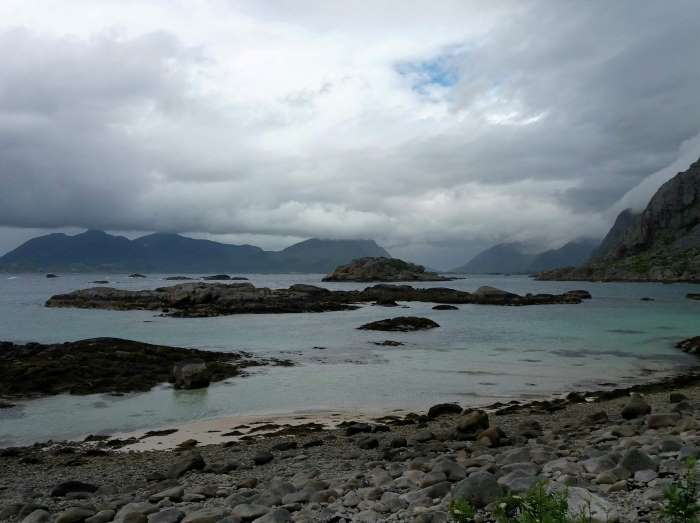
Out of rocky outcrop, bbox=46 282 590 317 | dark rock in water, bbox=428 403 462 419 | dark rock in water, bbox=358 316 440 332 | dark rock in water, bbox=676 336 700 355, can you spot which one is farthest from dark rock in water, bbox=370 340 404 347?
rocky outcrop, bbox=46 282 590 317

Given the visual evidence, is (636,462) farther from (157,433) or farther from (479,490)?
(157,433)

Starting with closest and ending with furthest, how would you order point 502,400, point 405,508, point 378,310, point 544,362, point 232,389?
1. point 405,508
2. point 502,400
3. point 232,389
4. point 544,362
5. point 378,310

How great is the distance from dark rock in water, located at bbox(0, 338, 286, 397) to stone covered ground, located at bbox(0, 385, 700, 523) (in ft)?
30.2

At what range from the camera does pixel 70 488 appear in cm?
1058

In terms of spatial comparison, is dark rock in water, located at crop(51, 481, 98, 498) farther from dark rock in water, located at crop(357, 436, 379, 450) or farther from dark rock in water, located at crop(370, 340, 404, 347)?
dark rock in water, located at crop(370, 340, 404, 347)

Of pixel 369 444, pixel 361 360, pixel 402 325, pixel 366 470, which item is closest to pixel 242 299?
pixel 402 325

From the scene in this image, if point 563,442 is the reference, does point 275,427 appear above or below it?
below

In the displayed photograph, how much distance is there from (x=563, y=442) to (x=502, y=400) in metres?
9.90

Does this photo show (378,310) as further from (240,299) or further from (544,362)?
(544,362)

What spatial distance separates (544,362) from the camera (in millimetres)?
31656

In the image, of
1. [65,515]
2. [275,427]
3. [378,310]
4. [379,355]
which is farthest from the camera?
Result: [378,310]

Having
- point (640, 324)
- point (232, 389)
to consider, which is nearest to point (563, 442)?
point (232, 389)

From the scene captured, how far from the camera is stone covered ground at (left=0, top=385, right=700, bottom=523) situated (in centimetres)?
738

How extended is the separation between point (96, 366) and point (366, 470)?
20.9m
